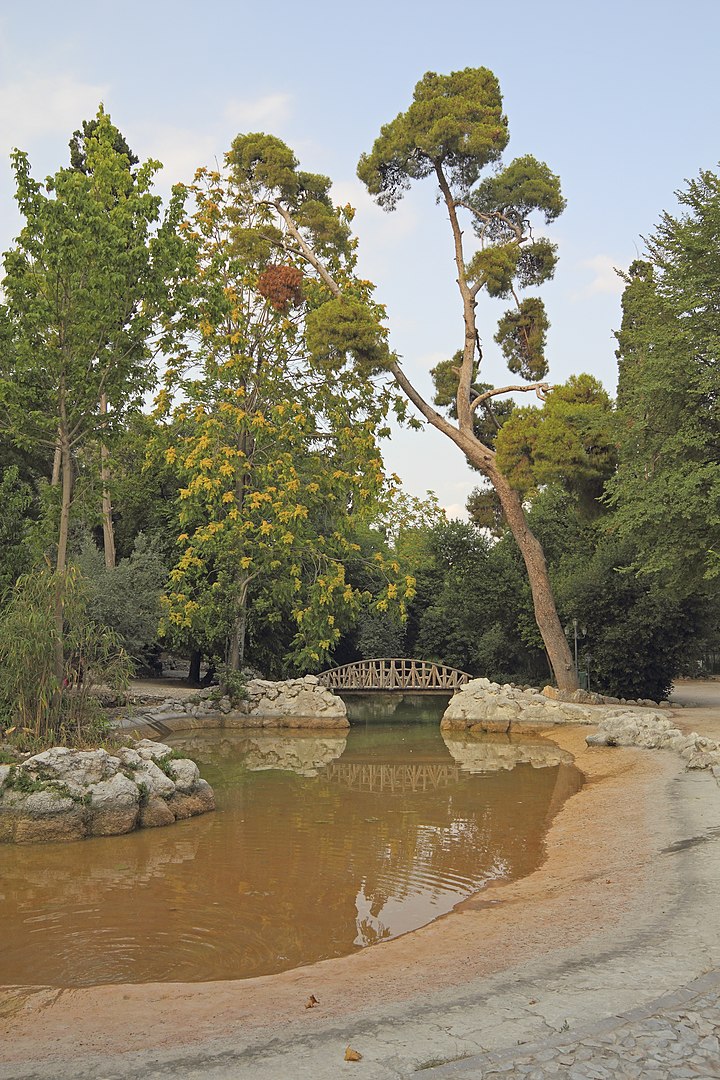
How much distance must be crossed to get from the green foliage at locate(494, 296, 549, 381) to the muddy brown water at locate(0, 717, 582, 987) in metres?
14.4

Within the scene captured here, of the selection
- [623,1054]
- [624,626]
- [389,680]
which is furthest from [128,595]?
[623,1054]

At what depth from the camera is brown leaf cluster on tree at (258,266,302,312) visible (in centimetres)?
2652

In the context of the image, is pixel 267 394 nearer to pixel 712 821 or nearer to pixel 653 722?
pixel 653 722

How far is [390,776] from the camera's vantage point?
15.5 meters

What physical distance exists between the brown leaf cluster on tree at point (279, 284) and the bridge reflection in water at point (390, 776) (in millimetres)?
15064

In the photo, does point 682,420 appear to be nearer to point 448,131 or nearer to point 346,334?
point 346,334

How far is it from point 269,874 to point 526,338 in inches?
826

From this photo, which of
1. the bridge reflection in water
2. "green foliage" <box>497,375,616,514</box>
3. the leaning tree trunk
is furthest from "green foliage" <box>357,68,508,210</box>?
the bridge reflection in water

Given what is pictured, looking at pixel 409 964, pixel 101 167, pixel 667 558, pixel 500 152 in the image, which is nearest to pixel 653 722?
pixel 667 558

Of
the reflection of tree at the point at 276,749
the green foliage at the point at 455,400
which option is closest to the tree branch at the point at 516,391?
the green foliage at the point at 455,400

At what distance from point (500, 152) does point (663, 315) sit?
28.8ft

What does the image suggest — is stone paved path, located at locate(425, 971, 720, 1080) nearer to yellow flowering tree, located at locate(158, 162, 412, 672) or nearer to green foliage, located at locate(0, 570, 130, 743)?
green foliage, located at locate(0, 570, 130, 743)

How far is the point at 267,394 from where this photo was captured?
26.9 meters

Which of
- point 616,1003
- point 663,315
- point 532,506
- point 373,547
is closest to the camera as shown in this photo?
point 616,1003
